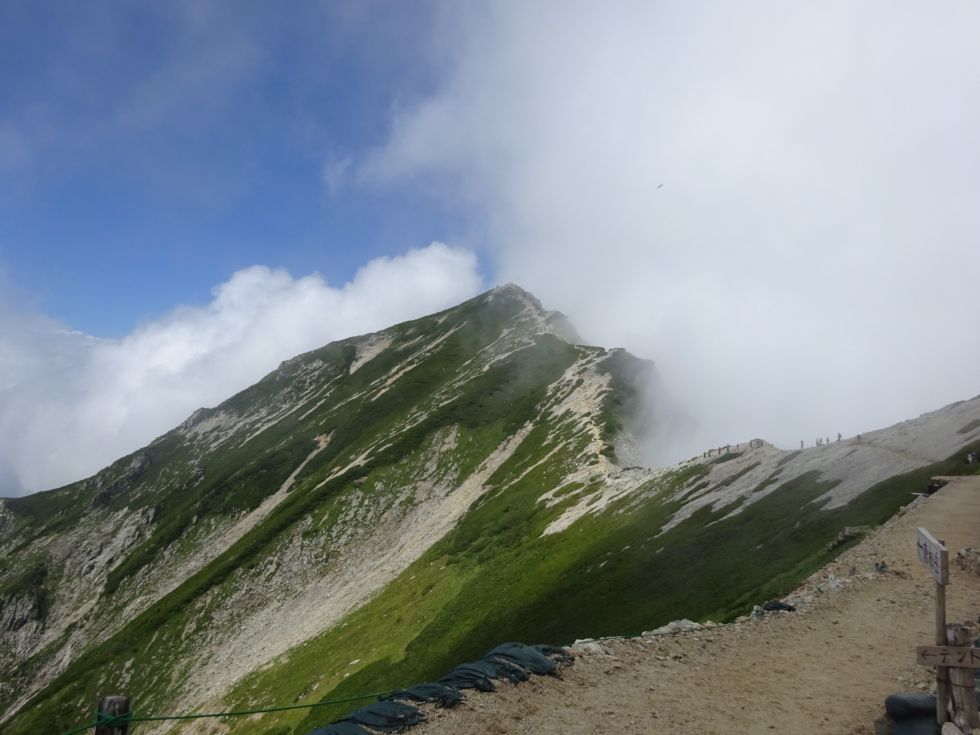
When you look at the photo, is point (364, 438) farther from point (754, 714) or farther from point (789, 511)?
point (754, 714)

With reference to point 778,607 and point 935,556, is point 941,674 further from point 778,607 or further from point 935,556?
point 778,607

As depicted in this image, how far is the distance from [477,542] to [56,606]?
498ft

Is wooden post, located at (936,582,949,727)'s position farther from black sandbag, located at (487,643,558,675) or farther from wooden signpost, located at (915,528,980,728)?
black sandbag, located at (487,643,558,675)

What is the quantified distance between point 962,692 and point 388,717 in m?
14.3

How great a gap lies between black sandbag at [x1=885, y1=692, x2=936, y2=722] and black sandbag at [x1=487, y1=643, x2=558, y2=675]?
9.77m

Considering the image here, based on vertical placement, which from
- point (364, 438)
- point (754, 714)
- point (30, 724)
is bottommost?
point (30, 724)

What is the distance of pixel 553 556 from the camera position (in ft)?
235

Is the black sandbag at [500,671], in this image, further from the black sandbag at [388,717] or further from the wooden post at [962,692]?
the wooden post at [962,692]

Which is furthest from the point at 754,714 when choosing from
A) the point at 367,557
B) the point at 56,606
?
the point at 56,606

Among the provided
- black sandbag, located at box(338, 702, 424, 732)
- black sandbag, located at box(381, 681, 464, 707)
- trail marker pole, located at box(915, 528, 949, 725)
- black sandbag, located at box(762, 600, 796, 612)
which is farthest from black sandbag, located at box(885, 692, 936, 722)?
black sandbag, located at box(338, 702, 424, 732)

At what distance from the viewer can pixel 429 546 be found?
104m

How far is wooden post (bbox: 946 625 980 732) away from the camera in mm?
13461

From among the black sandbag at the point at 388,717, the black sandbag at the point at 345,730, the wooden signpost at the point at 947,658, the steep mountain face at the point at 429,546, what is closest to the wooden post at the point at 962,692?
the wooden signpost at the point at 947,658

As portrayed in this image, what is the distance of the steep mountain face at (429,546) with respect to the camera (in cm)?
5106
